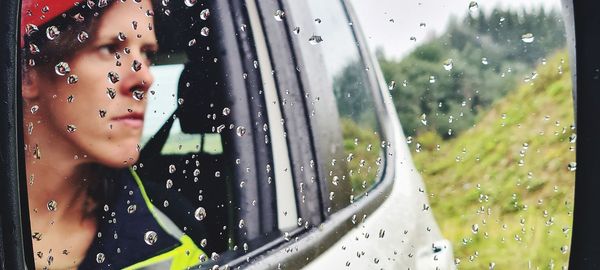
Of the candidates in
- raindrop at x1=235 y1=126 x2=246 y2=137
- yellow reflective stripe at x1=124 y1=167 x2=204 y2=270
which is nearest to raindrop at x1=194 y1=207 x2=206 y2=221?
yellow reflective stripe at x1=124 y1=167 x2=204 y2=270

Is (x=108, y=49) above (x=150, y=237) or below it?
above

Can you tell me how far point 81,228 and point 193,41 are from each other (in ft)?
1.12

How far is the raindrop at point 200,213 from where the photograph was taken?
1.33 m

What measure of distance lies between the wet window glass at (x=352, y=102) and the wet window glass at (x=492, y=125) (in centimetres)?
9

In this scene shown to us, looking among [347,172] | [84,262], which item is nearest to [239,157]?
[347,172]

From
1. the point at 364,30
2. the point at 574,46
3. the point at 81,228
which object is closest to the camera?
the point at 574,46

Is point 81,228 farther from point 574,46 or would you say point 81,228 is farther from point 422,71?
point 574,46

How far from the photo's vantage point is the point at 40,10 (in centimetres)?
132

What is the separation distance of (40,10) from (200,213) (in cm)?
40

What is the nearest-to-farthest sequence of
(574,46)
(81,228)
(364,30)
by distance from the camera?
(574,46) → (364,30) → (81,228)

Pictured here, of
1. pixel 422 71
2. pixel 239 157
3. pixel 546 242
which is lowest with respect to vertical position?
pixel 546 242

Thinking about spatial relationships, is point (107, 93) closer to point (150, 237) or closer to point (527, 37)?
point (150, 237)

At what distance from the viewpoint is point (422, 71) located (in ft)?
3.94

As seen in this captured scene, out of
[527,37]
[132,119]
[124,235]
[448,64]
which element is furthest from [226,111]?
[527,37]
